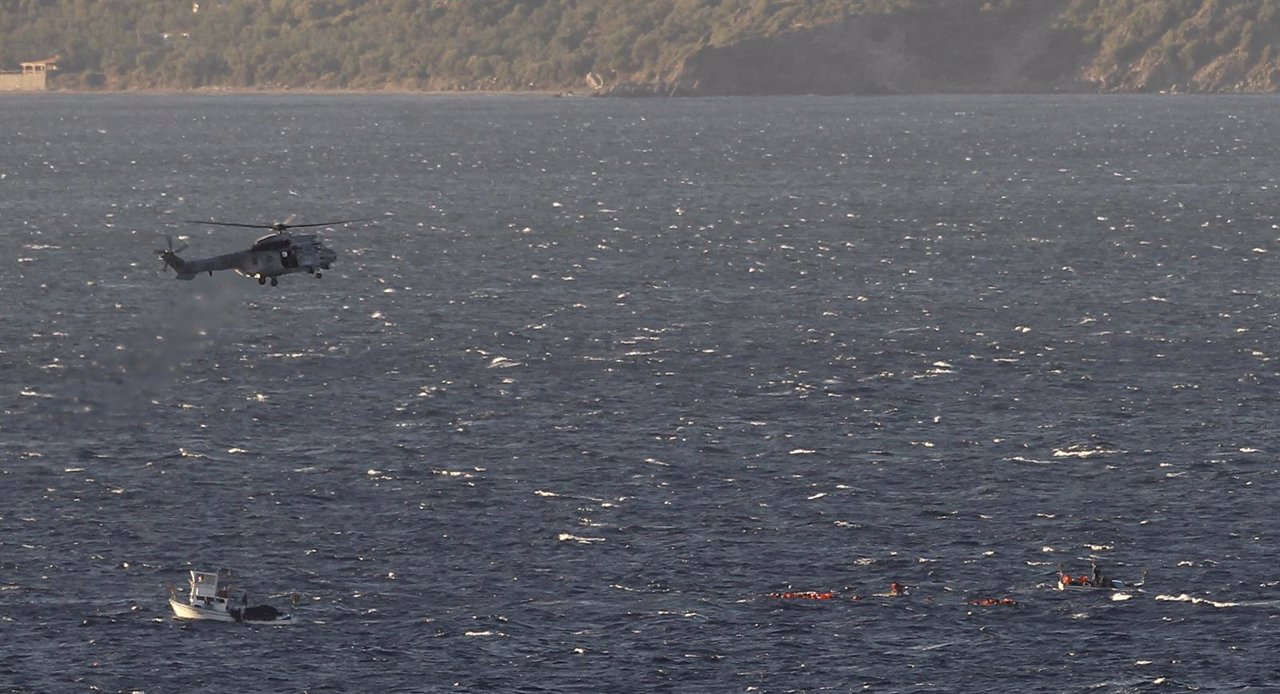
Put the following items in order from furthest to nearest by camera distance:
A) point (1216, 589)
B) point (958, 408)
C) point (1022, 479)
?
point (958, 408)
point (1022, 479)
point (1216, 589)

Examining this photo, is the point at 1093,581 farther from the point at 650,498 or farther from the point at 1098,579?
the point at 650,498

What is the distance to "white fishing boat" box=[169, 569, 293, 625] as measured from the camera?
333ft

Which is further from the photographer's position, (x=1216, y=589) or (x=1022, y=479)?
(x=1022, y=479)

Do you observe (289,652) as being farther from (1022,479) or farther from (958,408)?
(958,408)

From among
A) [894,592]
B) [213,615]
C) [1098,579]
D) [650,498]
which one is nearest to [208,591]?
[213,615]

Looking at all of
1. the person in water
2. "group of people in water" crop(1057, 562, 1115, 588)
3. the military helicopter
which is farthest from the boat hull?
the person in water

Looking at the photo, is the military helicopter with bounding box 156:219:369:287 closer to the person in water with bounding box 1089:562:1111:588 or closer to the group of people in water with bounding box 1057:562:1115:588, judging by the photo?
the group of people in water with bounding box 1057:562:1115:588

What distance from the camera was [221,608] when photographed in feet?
333

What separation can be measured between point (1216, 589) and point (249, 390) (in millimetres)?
74738

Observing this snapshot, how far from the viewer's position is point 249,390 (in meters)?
151

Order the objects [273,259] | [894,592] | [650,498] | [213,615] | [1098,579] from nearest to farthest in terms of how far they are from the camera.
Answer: [273,259]
[213,615]
[894,592]
[1098,579]
[650,498]

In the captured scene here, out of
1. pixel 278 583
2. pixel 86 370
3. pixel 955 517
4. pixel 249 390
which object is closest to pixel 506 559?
pixel 278 583

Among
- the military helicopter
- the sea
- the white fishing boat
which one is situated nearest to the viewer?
the military helicopter

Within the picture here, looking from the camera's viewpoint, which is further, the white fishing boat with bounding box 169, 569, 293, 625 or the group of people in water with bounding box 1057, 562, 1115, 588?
the group of people in water with bounding box 1057, 562, 1115, 588
